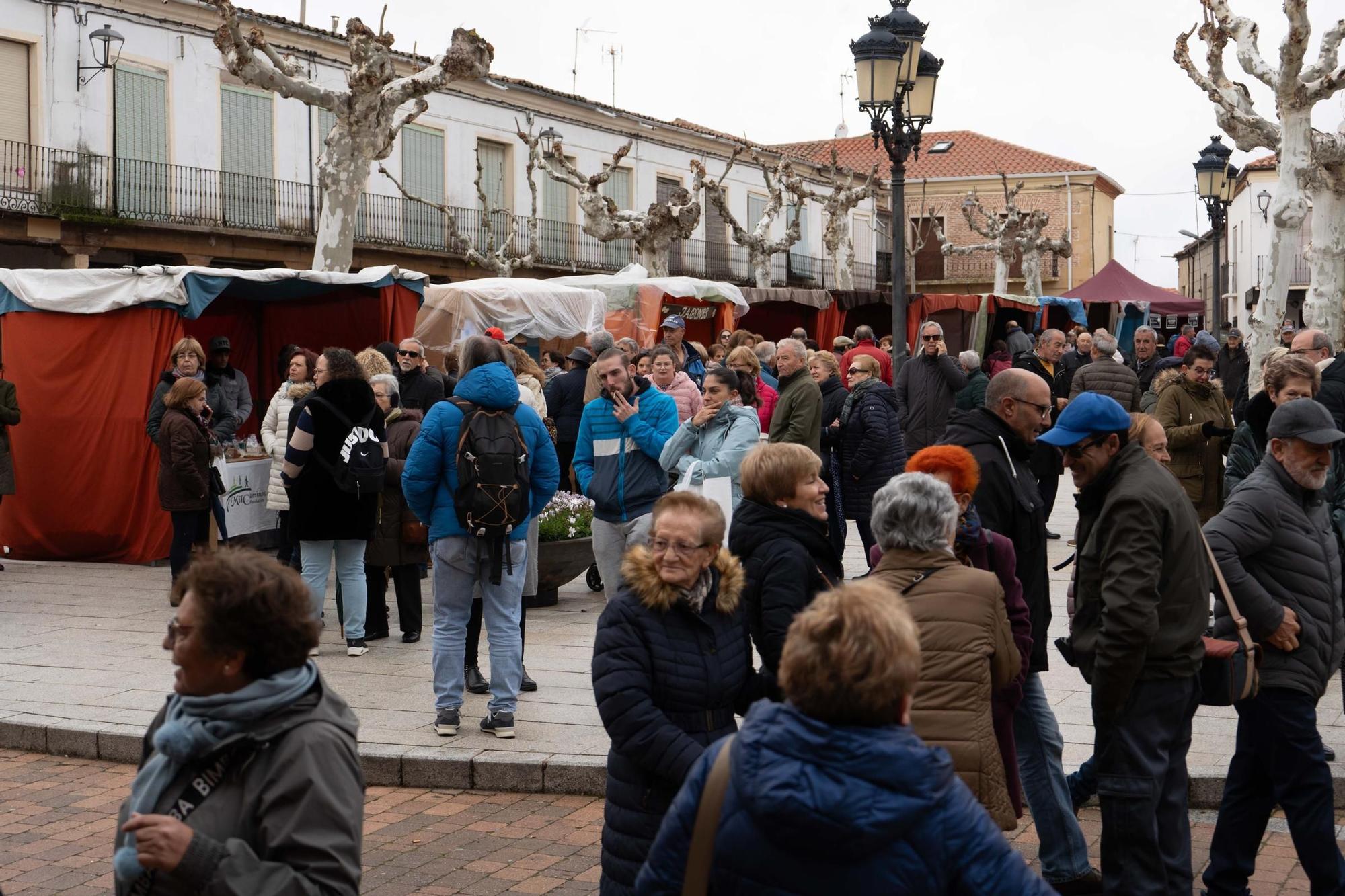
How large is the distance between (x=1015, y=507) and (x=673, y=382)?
5087mm

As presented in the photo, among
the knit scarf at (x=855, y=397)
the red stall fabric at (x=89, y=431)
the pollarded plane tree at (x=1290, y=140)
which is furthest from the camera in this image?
the pollarded plane tree at (x=1290, y=140)

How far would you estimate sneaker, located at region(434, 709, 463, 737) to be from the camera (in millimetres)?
6773

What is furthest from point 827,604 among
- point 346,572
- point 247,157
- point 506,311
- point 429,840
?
point 247,157

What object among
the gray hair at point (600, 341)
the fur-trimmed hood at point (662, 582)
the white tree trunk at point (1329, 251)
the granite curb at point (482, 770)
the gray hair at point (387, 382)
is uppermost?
the white tree trunk at point (1329, 251)

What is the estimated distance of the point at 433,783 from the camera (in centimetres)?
646

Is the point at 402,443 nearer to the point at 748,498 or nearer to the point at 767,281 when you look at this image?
the point at 748,498

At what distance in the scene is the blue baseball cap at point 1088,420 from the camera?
Result: 172 inches

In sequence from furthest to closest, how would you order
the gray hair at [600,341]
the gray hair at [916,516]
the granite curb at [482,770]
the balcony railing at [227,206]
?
the balcony railing at [227,206]
the gray hair at [600,341]
the granite curb at [482,770]
the gray hair at [916,516]

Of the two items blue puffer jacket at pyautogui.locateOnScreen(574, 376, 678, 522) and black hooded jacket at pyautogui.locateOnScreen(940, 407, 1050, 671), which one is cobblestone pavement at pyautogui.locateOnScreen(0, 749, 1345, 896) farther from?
blue puffer jacket at pyautogui.locateOnScreen(574, 376, 678, 522)

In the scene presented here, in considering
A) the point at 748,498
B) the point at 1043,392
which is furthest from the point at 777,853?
the point at 1043,392

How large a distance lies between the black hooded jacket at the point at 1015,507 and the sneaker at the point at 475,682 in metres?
3.36

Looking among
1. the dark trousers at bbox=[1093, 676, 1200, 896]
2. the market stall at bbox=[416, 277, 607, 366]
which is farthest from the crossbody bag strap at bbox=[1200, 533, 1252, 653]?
the market stall at bbox=[416, 277, 607, 366]

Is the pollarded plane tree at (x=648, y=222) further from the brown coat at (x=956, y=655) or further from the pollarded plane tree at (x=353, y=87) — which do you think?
the brown coat at (x=956, y=655)

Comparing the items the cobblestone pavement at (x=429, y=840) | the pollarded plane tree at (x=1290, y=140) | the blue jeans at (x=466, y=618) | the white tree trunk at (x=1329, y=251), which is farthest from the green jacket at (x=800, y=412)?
the white tree trunk at (x=1329, y=251)
